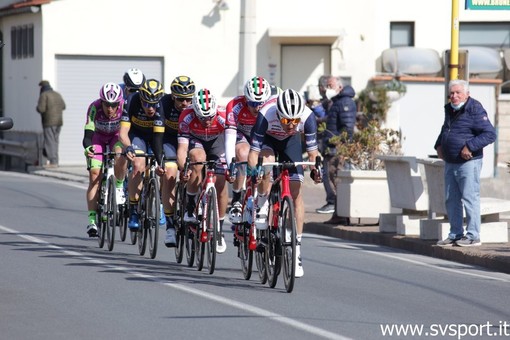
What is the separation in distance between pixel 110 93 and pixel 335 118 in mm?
5468

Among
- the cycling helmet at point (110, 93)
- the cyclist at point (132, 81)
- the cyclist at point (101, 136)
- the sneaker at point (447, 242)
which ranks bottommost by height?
the sneaker at point (447, 242)

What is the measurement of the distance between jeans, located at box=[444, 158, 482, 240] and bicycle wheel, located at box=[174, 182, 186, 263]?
3250 mm

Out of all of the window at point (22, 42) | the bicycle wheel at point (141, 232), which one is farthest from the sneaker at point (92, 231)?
the window at point (22, 42)

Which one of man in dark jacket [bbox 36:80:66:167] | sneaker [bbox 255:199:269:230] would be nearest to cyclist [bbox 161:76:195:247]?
sneaker [bbox 255:199:269:230]

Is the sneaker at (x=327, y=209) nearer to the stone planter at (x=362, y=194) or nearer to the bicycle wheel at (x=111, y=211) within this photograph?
the stone planter at (x=362, y=194)

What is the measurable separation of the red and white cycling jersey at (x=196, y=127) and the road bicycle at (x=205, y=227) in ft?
1.07

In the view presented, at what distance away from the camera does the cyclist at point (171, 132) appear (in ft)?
47.1

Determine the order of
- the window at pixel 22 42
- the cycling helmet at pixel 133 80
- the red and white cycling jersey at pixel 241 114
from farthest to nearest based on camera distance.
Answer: the window at pixel 22 42 < the cycling helmet at pixel 133 80 < the red and white cycling jersey at pixel 241 114

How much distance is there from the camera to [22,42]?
3591cm

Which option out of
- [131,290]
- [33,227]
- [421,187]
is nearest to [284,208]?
[131,290]

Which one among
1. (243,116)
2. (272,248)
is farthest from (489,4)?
(272,248)

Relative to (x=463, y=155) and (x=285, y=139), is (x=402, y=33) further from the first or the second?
(x=285, y=139)

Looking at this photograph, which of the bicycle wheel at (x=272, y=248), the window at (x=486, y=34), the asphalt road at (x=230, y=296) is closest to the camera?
the asphalt road at (x=230, y=296)

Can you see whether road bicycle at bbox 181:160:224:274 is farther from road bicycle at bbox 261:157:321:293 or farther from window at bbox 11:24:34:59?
window at bbox 11:24:34:59
